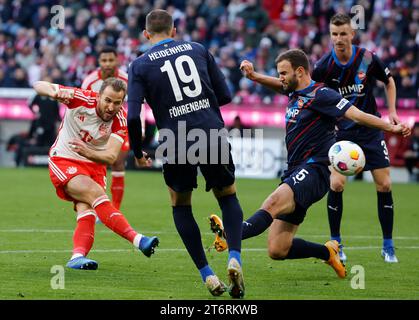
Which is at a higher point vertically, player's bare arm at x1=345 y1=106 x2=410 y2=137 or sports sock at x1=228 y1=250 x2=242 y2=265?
player's bare arm at x1=345 y1=106 x2=410 y2=137

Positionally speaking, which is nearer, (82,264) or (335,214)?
(82,264)

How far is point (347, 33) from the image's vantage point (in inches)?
398


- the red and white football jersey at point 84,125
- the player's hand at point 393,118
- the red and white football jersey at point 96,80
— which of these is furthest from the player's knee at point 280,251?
the red and white football jersey at point 96,80

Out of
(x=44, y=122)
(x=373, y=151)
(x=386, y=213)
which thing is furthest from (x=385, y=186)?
(x=44, y=122)

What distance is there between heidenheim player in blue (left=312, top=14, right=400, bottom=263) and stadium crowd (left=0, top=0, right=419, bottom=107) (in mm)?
12856

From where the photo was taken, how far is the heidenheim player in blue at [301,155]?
8320 millimetres

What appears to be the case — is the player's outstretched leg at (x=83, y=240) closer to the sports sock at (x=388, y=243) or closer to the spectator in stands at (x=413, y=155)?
the sports sock at (x=388, y=243)

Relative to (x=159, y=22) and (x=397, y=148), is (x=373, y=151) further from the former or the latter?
(x=397, y=148)

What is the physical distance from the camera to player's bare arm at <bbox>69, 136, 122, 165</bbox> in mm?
7801

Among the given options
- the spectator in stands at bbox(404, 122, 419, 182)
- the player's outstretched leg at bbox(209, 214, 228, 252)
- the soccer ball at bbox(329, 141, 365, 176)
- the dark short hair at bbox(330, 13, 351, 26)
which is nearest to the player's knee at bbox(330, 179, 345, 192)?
the dark short hair at bbox(330, 13, 351, 26)

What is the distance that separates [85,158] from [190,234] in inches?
72.4

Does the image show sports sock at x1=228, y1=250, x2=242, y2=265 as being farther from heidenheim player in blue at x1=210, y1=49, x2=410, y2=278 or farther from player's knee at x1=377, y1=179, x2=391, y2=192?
player's knee at x1=377, y1=179, x2=391, y2=192

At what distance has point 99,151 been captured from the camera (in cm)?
821
